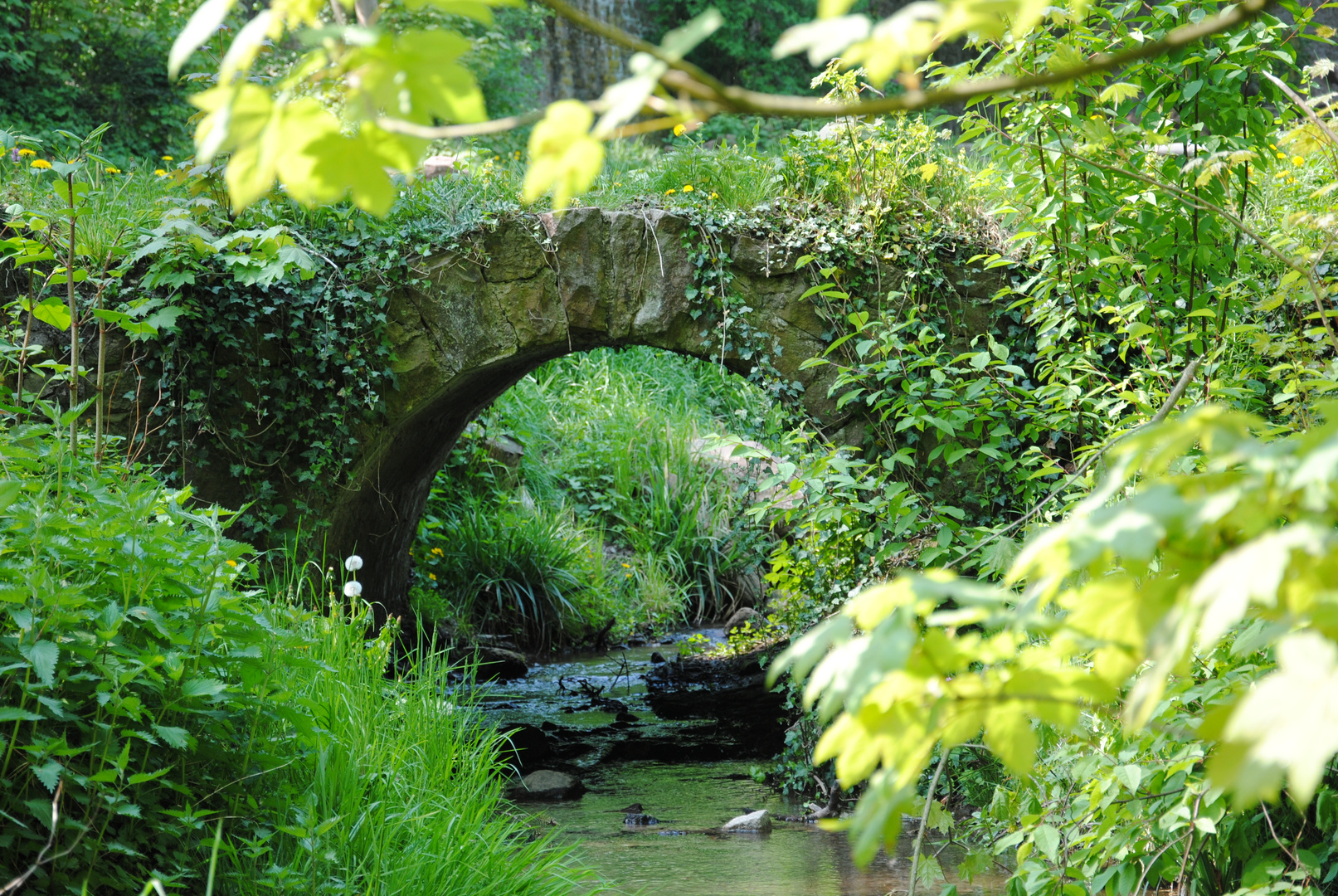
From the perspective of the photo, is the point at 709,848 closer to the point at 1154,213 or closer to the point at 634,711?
the point at 634,711

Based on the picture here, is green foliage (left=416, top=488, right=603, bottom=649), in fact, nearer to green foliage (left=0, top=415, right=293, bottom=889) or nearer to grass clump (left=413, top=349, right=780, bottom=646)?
grass clump (left=413, top=349, right=780, bottom=646)

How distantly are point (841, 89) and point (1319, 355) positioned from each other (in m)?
2.02

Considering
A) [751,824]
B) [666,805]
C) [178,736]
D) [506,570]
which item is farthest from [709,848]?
[506,570]

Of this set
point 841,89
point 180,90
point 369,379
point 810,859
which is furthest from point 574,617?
point 180,90

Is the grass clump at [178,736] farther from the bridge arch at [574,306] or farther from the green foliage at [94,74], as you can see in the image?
the green foliage at [94,74]

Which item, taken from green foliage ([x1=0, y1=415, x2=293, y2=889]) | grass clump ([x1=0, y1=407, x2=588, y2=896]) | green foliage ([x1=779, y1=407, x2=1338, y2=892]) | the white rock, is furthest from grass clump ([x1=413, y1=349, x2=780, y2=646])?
green foliage ([x1=779, y1=407, x2=1338, y2=892])

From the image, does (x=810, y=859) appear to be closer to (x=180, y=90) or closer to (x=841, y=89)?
(x=841, y=89)

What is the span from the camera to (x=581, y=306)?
4621 millimetres

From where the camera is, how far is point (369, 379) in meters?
4.66

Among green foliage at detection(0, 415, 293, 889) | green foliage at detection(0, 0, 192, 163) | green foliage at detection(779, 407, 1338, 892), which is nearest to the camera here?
green foliage at detection(779, 407, 1338, 892)

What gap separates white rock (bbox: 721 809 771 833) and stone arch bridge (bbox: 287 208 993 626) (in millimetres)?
A: 1639

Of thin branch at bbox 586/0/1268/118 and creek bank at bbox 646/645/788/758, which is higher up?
thin branch at bbox 586/0/1268/118

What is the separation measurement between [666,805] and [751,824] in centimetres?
55

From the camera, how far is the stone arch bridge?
448 centimetres
